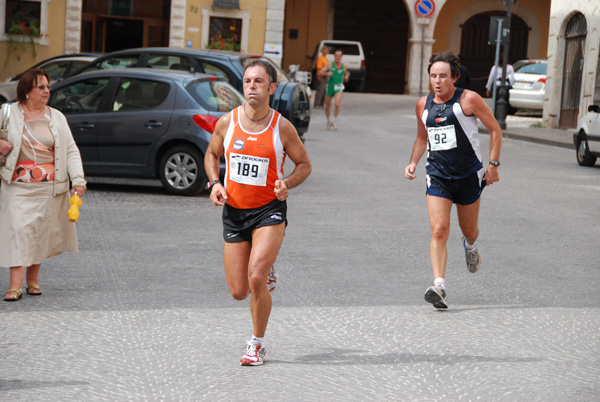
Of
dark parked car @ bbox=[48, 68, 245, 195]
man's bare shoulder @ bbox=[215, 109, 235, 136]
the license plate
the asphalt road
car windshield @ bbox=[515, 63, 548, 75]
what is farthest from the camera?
car windshield @ bbox=[515, 63, 548, 75]

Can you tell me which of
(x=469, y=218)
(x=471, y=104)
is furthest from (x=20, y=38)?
(x=471, y=104)

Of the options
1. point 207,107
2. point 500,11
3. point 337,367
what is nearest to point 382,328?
point 337,367

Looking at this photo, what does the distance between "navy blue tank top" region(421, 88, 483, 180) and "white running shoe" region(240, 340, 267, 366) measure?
250cm

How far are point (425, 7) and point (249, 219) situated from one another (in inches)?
1430

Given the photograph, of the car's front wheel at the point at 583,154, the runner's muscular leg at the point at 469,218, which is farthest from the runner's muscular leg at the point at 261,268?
the car's front wheel at the point at 583,154

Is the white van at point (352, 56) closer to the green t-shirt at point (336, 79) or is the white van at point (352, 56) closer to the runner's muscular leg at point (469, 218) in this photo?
the green t-shirt at point (336, 79)

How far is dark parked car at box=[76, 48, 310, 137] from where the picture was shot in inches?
648

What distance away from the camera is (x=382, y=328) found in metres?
6.54

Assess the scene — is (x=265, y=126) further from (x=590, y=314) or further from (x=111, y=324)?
(x=590, y=314)

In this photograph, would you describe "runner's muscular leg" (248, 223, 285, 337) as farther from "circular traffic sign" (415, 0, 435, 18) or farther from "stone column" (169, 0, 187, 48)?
"circular traffic sign" (415, 0, 435, 18)

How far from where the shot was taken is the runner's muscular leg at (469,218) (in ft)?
25.3

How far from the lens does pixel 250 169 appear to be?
568cm

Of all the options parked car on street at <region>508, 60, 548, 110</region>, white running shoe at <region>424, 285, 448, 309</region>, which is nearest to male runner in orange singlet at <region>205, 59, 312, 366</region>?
white running shoe at <region>424, 285, 448, 309</region>

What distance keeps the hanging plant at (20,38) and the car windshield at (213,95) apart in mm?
22192
